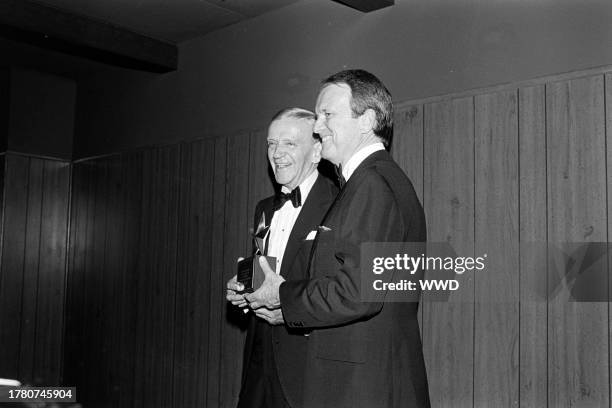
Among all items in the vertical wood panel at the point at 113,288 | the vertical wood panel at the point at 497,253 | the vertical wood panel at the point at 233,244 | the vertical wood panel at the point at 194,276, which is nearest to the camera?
the vertical wood panel at the point at 497,253

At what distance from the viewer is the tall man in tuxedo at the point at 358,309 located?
177cm

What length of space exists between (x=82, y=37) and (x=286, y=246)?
2641 mm

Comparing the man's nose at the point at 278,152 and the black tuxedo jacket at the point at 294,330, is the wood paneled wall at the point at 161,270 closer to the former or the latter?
A: the man's nose at the point at 278,152

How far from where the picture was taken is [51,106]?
5672 millimetres

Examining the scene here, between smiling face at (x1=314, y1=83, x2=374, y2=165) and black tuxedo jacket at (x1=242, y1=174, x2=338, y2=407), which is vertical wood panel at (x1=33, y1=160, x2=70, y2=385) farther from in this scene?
smiling face at (x1=314, y1=83, x2=374, y2=165)

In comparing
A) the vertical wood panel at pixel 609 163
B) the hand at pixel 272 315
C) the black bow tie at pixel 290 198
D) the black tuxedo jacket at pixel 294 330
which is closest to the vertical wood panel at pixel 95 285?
the black bow tie at pixel 290 198

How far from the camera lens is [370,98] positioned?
2002mm

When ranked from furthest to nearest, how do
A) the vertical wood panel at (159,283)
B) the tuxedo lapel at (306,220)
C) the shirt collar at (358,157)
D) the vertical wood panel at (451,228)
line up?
1. the vertical wood panel at (159,283)
2. the vertical wood panel at (451,228)
3. the tuxedo lapel at (306,220)
4. the shirt collar at (358,157)

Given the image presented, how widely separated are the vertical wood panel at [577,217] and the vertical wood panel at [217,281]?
214 centimetres

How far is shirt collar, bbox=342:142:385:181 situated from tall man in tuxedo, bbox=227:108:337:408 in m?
0.31

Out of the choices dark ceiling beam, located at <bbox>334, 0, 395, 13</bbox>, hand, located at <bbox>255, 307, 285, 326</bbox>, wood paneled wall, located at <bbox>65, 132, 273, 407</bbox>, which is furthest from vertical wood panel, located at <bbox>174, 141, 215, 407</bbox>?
hand, located at <bbox>255, 307, 285, 326</bbox>

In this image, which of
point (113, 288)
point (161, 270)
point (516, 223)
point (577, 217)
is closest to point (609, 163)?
point (577, 217)

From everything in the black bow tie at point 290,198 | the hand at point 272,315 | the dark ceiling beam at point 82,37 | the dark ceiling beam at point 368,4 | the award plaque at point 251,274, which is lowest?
the hand at point 272,315

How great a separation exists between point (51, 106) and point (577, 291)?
457 cm
